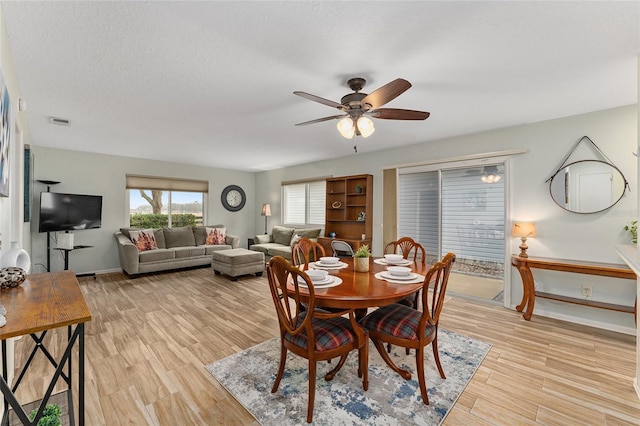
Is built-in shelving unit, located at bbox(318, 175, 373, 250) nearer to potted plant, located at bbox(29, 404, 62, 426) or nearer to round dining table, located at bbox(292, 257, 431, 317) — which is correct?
round dining table, located at bbox(292, 257, 431, 317)

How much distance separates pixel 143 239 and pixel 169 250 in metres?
0.55

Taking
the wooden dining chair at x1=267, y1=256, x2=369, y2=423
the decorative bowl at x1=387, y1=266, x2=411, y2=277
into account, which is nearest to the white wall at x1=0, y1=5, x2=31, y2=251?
the wooden dining chair at x1=267, y1=256, x2=369, y2=423

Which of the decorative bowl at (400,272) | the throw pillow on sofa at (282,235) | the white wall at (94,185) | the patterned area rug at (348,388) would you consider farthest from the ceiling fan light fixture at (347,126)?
the white wall at (94,185)

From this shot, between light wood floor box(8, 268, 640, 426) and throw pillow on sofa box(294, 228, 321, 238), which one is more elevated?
throw pillow on sofa box(294, 228, 321, 238)

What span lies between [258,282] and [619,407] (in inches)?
169

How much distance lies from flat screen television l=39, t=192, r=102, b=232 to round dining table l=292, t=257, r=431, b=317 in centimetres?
514

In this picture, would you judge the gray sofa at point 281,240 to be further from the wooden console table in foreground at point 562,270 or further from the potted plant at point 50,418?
the potted plant at point 50,418

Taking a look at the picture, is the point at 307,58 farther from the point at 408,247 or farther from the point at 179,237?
the point at 179,237

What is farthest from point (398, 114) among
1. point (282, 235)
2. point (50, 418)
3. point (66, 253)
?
point (66, 253)

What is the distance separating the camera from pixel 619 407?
1822 mm

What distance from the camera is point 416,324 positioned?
1945mm

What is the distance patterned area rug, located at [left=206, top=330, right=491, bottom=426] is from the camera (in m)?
1.72

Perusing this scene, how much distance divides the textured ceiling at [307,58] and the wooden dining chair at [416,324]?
148cm

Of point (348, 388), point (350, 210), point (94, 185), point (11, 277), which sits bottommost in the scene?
point (348, 388)
